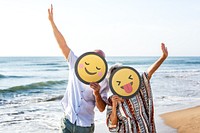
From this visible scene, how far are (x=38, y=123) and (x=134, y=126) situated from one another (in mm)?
4837

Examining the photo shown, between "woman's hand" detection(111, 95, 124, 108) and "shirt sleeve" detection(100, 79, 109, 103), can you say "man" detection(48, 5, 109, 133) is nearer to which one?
"shirt sleeve" detection(100, 79, 109, 103)

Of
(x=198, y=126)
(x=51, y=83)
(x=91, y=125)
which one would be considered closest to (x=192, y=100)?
(x=198, y=126)

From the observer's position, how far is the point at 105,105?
3.17 m

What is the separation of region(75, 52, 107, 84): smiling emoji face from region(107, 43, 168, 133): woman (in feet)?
0.36

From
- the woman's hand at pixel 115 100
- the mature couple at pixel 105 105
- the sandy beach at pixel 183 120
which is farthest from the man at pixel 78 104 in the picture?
the sandy beach at pixel 183 120

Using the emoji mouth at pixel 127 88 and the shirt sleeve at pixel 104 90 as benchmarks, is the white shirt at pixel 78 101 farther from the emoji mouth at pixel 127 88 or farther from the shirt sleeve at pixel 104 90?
the emoji mouth at pixel 127 88

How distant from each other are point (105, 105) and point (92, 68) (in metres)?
0.36

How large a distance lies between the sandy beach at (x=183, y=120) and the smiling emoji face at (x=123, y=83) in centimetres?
353

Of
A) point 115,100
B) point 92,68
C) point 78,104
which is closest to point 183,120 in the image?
point 78,104

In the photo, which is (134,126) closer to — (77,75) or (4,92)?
(77,75)

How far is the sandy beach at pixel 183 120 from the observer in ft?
21.0

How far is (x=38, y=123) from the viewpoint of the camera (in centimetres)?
764

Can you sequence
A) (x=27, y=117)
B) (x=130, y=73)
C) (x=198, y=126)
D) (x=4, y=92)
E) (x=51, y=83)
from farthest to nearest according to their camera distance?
(x=51, y=83) < (x=4, y=92) < (x=27, y=117) < (x=198, y=126) < (x=130, y=73)

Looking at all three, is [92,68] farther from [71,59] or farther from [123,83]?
[71,59]
